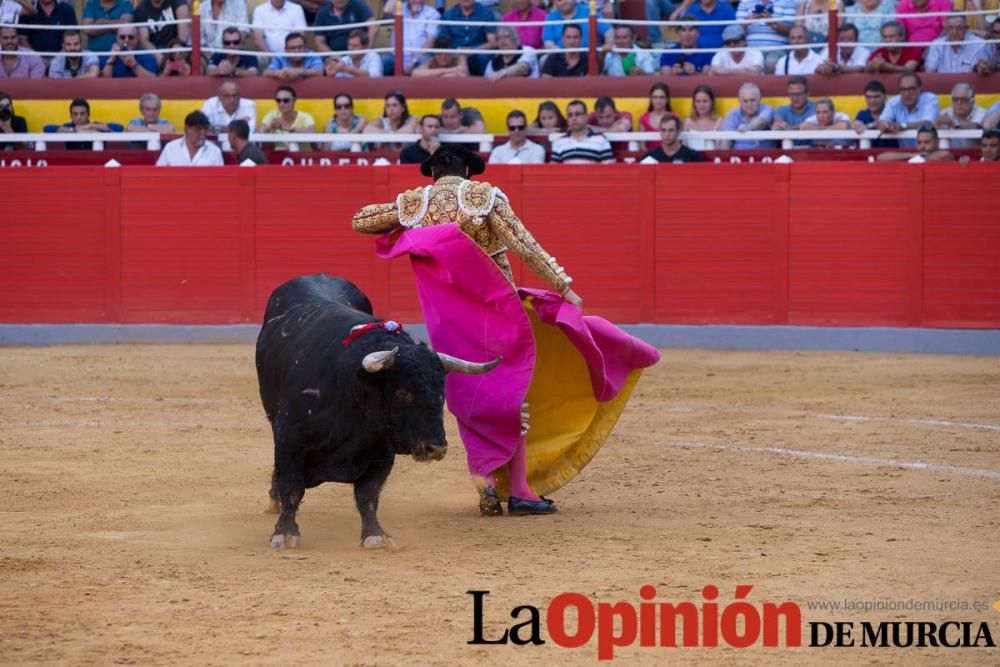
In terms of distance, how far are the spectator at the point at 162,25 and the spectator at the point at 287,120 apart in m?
1.75

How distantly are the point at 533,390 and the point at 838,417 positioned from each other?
8.61 feet

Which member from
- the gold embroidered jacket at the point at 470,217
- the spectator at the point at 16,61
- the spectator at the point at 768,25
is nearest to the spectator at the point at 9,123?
the spectator at the point at 16,61

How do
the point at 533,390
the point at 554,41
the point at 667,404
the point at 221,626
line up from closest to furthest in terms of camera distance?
1. the point at 221,626
2. the point at 533,390
3. the point at 667,404
4. the point at 554,41

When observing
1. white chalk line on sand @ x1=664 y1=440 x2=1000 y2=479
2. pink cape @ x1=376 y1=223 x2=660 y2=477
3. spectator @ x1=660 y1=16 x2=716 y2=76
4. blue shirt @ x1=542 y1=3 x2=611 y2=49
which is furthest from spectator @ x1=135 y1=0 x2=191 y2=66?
pink cape @ x1=376 y1=223 x2=660 y2=477

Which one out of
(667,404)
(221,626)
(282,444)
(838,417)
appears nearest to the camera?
(221,626)

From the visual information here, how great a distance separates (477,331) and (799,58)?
7496 mm

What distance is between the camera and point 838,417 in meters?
7.99

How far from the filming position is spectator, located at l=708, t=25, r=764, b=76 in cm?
1236

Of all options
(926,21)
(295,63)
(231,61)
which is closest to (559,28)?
(295,63)

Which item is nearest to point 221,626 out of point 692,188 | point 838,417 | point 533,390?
point 533,390

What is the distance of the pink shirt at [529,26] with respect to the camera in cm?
1300

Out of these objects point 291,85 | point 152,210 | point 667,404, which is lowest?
point 667,404

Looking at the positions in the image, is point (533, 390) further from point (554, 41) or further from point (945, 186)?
point (554, 41)

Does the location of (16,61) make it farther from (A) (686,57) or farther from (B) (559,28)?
(A) (686,57)
